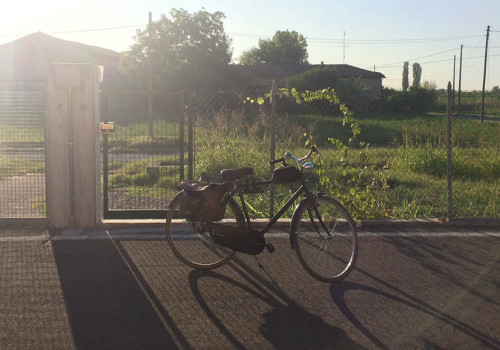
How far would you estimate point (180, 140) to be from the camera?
791 cm

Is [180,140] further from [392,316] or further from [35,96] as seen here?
[392,316]

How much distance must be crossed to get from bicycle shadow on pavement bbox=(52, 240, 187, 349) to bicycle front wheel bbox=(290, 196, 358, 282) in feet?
4.85

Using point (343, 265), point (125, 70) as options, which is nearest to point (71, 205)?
point (343, 265)

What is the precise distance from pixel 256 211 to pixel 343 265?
8.70ft

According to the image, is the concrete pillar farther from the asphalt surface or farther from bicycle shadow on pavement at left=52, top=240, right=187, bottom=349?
bicycle shadow on pavement at left=52, top=240, right=187, bottom=349

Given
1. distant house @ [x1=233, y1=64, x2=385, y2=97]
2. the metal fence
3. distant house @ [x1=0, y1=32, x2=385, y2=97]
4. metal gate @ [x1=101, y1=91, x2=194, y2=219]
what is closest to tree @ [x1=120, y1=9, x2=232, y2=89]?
distant house @ [x1=0, y1=32, x2=385, y2=97]

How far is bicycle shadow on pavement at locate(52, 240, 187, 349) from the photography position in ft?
13.9

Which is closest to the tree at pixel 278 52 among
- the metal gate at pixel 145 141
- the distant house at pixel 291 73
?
the distant house at pixel 291 73

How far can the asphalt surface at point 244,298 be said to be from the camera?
4.27m

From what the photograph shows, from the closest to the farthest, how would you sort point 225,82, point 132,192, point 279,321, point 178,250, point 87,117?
point 279,321
point 178,250
point 87,117
point 132,192
point 225,82

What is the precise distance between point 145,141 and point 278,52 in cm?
8153

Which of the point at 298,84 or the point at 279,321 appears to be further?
the point at 298,84

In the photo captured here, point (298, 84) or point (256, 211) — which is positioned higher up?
point (298, 84)

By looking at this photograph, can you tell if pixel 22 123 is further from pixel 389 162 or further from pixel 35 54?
pixel 35 54
